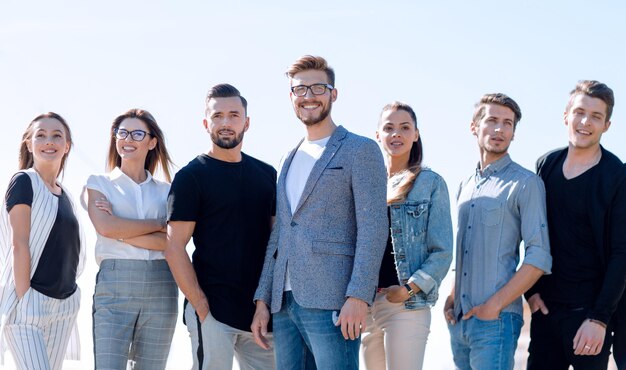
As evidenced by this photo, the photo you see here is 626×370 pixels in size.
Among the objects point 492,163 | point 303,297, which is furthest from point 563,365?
point 303,297

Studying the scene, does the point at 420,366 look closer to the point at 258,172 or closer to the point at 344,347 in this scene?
the point at 344,347

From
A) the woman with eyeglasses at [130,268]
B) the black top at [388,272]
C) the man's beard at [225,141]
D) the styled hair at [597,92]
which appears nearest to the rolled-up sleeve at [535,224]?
the styled hair at [597,92]

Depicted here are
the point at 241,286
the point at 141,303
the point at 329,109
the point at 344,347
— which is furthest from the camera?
the point at 141,303

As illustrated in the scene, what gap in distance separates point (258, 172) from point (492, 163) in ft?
5.03

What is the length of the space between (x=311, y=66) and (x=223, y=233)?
1.22 m

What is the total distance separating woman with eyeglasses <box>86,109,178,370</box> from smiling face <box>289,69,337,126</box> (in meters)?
1.48

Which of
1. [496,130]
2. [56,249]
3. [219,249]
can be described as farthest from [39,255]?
[496,130]

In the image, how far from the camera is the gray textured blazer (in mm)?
4742

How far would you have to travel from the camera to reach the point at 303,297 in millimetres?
4789

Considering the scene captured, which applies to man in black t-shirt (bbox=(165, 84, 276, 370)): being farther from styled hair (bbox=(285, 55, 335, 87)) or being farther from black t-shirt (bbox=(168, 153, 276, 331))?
styled hair (bbox=(285, 55, 335, 87))

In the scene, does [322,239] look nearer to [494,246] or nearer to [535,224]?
[494,246]

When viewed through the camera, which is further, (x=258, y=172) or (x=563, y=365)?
(x=258, y=172)

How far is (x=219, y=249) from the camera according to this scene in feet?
17.9

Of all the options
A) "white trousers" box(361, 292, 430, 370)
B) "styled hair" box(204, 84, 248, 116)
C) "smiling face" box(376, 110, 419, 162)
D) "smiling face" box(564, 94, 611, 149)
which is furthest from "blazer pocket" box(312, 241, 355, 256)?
"smiling face" box(564, 94, 611, 149)
